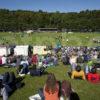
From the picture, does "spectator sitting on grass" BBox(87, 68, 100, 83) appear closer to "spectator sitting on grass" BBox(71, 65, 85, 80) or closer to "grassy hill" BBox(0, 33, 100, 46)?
"spectator sitting on grass" BBox(71, 65, 85, 80)

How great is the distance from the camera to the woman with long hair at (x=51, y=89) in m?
10.1

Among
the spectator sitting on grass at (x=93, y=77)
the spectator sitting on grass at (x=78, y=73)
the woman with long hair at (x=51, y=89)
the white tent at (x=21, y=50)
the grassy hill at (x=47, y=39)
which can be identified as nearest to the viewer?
the woman with long hair at (x=51, y=89)

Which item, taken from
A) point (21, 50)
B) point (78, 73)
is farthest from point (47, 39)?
point (78, 73)

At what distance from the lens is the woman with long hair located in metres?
10.1

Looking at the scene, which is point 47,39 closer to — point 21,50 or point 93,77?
point 21,50

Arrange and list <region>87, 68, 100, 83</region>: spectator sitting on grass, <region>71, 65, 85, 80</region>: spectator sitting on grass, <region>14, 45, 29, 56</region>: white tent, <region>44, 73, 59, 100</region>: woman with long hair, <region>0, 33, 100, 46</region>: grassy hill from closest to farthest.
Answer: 1. <region>44, 73, 59, 100</region>: woman with long hair
2. <region>87, 68, 100, 83</region>: spectator sitting on grass
3. <region>71, 65, 85, 80</region>: spectator sitting on grass
4. <region>14, 45, 29, 56</region>: white tent
5. <region>0, 33, 100, 46</region>: grassy hill

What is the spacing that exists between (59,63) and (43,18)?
310 feet

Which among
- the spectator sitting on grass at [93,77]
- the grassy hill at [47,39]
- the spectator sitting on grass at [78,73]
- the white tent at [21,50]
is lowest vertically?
the spectator sitting on grass at [93,77]

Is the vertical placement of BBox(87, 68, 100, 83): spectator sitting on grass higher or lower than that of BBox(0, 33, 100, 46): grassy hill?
lower

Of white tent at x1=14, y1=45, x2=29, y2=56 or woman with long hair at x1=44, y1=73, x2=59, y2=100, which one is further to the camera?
white tent at x1=14, y1=45, x2=29, y2=56

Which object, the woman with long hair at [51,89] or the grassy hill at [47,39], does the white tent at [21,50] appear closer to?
the grassy hill at [47,39]

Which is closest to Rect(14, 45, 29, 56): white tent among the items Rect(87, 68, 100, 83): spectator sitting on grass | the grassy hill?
Rect(87, 68, 100, 83): spectator sitting on grass

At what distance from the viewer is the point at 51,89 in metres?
10.2

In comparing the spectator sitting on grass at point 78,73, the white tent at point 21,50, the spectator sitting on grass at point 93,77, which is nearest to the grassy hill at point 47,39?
the white tent at point 21,50
